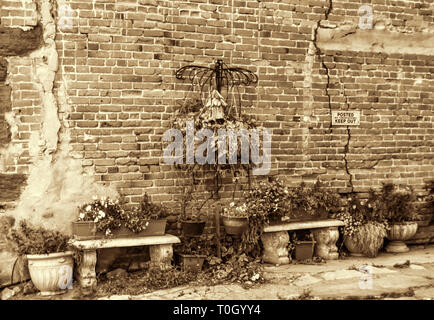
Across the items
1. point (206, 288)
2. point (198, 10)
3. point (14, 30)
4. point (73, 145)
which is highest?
point (198, 10)

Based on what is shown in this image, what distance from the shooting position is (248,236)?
556cm

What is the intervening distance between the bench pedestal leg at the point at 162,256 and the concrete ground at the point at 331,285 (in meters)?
0.39

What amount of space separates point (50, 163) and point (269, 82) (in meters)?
2.79

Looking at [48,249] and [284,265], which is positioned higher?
[48,249]

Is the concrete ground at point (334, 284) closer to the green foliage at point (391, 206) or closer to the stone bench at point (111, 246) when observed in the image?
the stone bench at point (111, 246)

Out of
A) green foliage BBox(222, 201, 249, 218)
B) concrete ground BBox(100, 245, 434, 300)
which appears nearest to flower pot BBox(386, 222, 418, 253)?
concrete ground BBox(100, 245, 434, 300)

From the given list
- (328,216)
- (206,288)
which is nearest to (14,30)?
(206,288)

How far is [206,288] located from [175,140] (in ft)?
5.63

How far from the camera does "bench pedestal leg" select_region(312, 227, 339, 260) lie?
6.00m

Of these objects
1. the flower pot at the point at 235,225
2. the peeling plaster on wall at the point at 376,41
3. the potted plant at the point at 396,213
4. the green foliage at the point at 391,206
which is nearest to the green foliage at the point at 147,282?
the flower pot at the point at 235,225

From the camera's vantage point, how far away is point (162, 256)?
5.16 meters

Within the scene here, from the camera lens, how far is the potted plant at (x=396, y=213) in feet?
20.7

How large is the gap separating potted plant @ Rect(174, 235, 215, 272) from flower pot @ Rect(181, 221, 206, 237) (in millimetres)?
153
